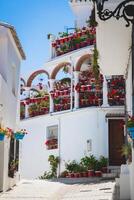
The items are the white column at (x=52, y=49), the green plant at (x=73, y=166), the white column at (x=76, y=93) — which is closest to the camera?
the green plant at (x=73, y=166)

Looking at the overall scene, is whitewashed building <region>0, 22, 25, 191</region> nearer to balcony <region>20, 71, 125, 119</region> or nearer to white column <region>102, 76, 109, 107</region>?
balcony <region>20, 71, 125, 119</region>

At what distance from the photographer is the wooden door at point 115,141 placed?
74.5 ft

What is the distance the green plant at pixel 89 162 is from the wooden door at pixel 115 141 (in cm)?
107

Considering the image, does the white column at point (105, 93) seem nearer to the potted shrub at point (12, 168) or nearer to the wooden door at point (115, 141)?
the wooden door at point (115, 141)

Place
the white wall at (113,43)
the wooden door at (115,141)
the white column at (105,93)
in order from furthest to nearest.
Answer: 1. the white column at (105,93)
2. the wooden door at (115,141)
3. the white wall at (113,43)

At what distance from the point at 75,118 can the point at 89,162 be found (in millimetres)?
2887

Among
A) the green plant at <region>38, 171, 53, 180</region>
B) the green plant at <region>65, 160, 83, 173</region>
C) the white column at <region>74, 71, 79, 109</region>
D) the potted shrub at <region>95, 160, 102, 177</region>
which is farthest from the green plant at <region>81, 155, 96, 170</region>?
the white column at <region>74, 71, 79, 109</region>

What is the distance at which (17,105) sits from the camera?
67.9ft

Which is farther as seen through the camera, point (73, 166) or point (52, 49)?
point (52, 49)

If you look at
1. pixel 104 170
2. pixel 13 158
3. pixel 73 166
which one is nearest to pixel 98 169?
pixel 104 170

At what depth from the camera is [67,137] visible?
24047 millimetres

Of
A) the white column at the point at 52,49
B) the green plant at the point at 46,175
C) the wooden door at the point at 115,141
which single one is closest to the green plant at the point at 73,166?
the green plant at the point at 46,175

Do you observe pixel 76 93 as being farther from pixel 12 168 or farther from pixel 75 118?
pixel 12 168

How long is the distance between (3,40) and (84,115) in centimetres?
781
